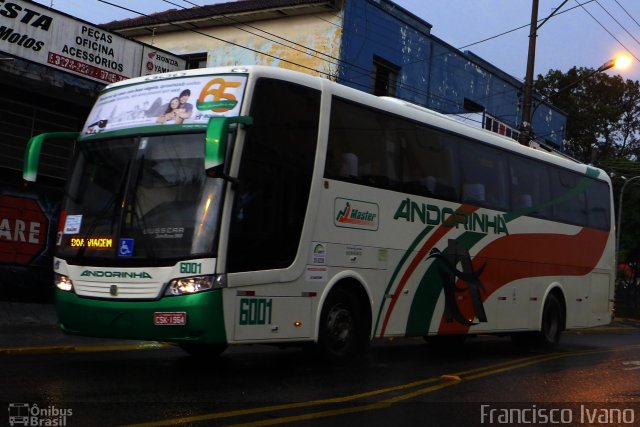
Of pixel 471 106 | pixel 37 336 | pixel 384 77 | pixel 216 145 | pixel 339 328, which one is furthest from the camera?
pixel 471 106

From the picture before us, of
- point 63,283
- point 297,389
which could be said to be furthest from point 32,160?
point 297,389

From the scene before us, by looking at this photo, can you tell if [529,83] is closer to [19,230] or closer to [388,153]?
[388,153]

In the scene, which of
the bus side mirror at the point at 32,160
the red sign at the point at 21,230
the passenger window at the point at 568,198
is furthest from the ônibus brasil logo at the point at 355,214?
the red sign at the point at 21,230

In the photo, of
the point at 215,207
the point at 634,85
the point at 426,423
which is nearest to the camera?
the point at 426,423

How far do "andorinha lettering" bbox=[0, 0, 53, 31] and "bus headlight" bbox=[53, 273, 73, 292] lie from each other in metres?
6.59

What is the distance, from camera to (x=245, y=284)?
7727 mm

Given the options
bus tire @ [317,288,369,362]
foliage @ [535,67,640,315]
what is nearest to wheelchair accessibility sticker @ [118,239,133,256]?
bus tire @ [317,288,369,362]

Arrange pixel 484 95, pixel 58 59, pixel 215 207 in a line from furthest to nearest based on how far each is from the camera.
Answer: pixel 484 95 → pixel 58 59 → pixel 215 207

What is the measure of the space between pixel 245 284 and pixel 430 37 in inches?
759

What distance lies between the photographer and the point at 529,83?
20719 mm

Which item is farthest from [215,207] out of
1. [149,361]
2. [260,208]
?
[149,361]

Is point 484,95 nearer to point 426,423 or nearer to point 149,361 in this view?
point 149,361

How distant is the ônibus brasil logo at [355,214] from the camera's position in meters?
9.04

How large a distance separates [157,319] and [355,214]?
3.01 m
